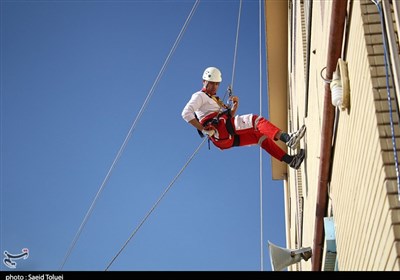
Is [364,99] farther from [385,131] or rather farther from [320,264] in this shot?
[320,264]

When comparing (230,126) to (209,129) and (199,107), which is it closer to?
(209,129)

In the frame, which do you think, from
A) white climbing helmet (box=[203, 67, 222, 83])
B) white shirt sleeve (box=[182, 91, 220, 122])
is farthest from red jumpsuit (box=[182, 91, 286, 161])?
white climbing helmet (box=[203, 67, 222, 83])

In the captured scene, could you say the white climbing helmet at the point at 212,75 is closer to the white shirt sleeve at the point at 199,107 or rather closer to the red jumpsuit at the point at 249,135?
the white shirt sleeve at the point at 199,107

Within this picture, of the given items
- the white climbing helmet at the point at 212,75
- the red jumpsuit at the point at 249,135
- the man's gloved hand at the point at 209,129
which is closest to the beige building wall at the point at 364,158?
the red jumpsuit at the point at 249,135

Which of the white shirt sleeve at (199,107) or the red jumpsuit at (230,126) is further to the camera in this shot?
the white shirt sleeve at (199,107)

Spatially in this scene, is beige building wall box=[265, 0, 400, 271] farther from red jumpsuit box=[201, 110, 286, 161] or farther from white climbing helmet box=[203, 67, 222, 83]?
white climbing helmet box=[203, 67, 222, 83]

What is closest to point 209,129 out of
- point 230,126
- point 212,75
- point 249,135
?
point 230,126

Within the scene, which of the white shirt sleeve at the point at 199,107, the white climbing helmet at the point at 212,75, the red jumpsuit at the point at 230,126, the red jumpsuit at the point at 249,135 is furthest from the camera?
the white climbing helmet at the point at 212,75

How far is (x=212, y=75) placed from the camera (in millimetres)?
11289

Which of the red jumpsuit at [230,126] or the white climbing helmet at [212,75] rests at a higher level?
the white climbing helmet at [212,75]

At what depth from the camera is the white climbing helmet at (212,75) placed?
11273mm

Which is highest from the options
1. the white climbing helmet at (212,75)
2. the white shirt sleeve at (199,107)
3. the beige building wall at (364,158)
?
the white climbing helmet at (212,75)

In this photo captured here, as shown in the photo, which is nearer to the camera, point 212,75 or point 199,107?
point 199,107
